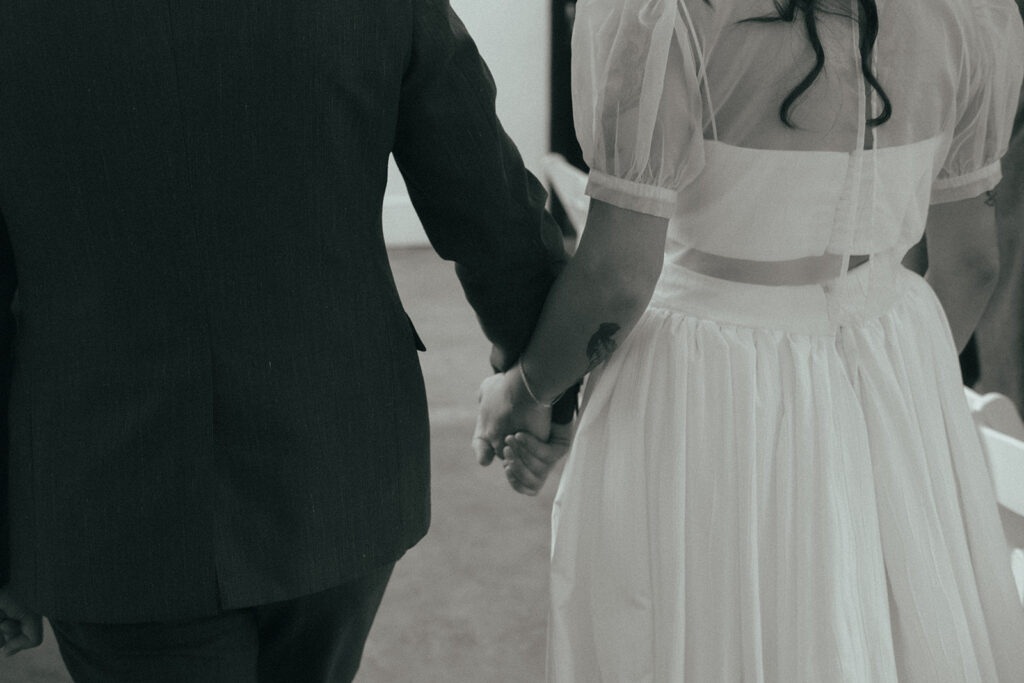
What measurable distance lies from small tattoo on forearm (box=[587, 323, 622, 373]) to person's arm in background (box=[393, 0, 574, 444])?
0.26 feet

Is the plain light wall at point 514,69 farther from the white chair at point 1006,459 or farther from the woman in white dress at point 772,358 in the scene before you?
the woman in white dress at point 772,358

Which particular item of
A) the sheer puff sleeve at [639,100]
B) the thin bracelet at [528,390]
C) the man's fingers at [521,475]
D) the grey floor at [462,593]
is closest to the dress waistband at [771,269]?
the sheer puff sleeve at [639,100]

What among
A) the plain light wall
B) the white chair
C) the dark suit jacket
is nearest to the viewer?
the dark suit jacket

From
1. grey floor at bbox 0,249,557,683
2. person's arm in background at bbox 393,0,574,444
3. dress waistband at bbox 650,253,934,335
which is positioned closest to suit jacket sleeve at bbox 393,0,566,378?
person's arm in background at bbox 393,0,574,444

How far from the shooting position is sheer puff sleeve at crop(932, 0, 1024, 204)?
1.16 m

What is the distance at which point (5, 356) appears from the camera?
40.0 inches

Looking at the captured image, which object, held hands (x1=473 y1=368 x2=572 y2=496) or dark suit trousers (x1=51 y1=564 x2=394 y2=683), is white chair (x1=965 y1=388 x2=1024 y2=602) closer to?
held hands (x1=473 y1=368 x2=572 y2=496)

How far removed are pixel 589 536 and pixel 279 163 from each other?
547mm

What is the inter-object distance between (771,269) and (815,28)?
0.25 metres

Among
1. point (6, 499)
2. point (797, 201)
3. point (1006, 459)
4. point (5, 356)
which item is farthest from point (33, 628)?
point (1006, 459)

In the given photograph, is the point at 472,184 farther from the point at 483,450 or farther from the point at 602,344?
the point at 483,450

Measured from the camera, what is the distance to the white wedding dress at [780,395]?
108 centimetres

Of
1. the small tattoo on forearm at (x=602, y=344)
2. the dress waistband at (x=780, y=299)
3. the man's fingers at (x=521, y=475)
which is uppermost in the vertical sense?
the dress waistband at (x=780, y=299)

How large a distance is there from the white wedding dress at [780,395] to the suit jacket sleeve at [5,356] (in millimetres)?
544
